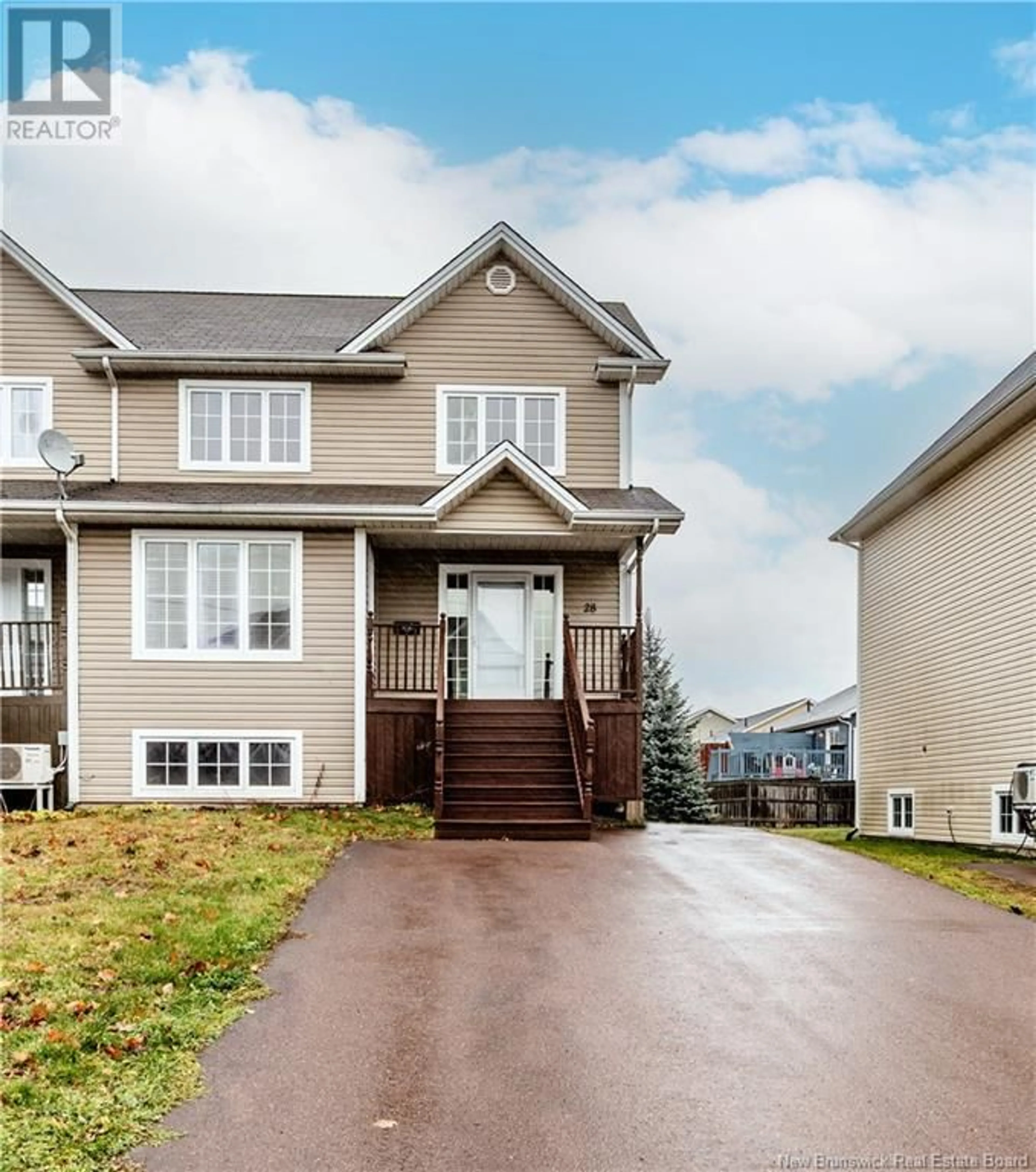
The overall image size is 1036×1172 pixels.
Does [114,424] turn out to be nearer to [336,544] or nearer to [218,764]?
[336,544]

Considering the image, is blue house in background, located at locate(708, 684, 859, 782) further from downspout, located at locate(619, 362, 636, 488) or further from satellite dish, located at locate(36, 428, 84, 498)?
satellite dish, located at locate(36, 428, 84, 498)

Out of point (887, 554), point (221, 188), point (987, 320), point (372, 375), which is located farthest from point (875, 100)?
point (221, 188)

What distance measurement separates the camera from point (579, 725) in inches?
567

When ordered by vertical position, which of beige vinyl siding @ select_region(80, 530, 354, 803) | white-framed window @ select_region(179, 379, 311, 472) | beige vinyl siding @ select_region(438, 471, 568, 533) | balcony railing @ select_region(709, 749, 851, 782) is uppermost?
white-framed window @ select_region(179, 379, 311, 472)

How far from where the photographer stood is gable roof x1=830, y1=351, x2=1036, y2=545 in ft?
45.3

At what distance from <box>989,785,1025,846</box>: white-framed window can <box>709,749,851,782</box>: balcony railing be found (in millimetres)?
28053

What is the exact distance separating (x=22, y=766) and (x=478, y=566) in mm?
6749

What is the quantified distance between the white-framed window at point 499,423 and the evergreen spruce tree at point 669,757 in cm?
996

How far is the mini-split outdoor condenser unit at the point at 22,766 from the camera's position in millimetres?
14625

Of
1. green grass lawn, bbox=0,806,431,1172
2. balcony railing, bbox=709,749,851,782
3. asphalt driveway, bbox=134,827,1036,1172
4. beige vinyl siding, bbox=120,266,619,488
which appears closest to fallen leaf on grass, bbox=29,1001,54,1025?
green grass lawn, bbox=0,806,431,1172

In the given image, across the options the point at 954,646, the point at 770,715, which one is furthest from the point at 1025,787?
the point at 770,715

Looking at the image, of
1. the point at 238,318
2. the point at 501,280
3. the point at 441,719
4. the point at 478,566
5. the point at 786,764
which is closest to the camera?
the point at 441,719

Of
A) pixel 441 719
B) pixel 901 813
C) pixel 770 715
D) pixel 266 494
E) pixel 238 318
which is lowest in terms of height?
pixel 770 715

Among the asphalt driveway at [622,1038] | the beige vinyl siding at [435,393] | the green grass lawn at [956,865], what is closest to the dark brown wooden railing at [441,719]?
the beige vinyl siding at [435,393]
